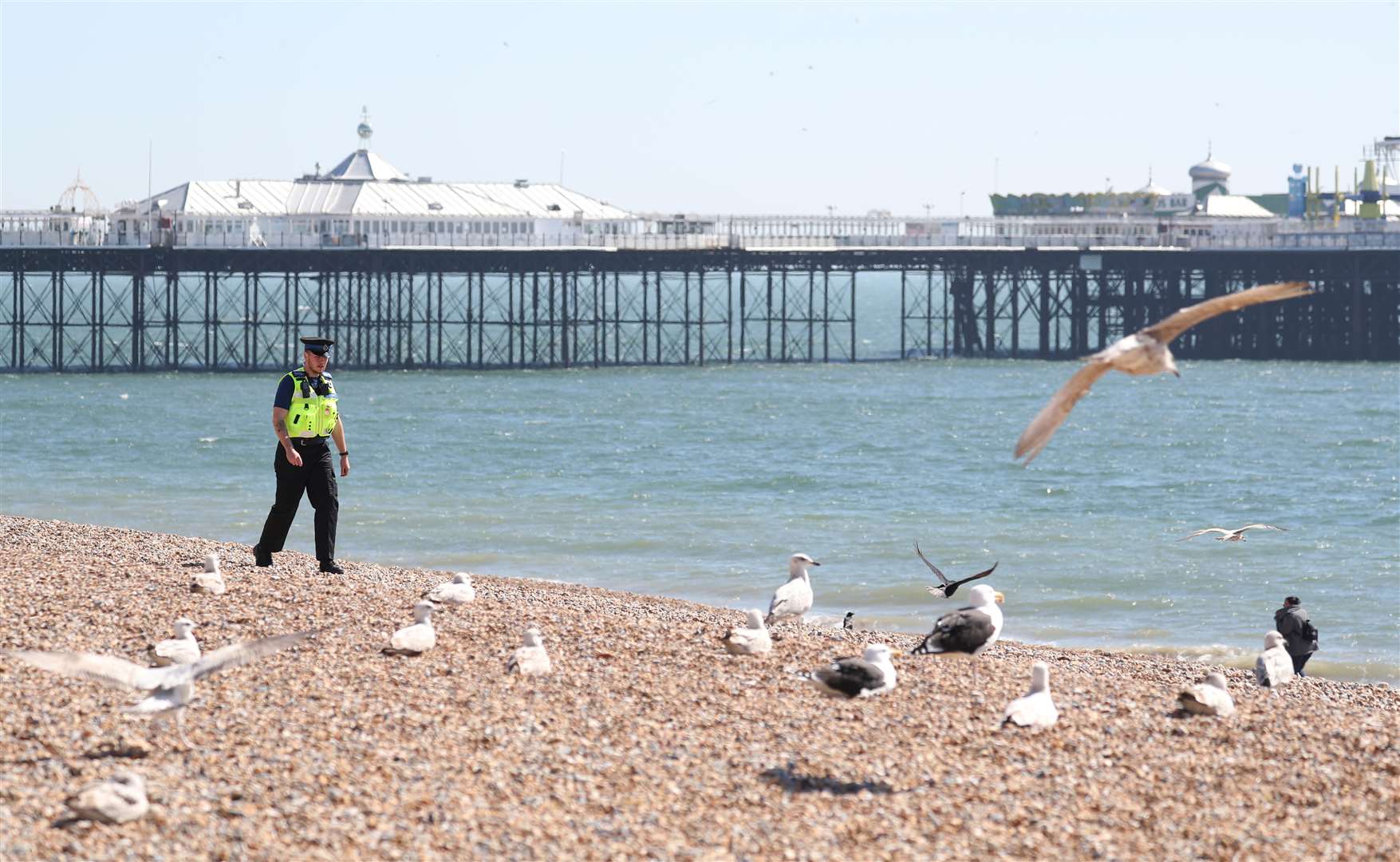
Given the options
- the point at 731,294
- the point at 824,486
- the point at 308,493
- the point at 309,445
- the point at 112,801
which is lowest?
the point at 824,486

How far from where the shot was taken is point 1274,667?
12.5 m

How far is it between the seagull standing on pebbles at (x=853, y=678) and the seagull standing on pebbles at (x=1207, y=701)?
1.68 metres

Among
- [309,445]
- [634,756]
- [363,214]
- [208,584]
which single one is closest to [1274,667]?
[634,756]

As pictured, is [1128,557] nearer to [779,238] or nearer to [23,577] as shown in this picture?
[23,577]

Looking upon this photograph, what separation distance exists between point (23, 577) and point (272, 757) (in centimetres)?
600

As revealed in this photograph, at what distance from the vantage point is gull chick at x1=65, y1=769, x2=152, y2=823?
7.41 metres

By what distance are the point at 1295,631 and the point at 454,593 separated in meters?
6.01

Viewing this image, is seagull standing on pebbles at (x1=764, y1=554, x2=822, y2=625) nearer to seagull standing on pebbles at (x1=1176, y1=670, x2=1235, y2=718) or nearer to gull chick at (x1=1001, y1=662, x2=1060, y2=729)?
gull chick at (x1=1001, y1=662, x2=1060, y2=729)

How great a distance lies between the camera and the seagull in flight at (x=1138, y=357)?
27.2 feet

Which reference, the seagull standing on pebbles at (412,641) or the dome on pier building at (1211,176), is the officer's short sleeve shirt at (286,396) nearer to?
the seagull standing on pebbles at (412,641)

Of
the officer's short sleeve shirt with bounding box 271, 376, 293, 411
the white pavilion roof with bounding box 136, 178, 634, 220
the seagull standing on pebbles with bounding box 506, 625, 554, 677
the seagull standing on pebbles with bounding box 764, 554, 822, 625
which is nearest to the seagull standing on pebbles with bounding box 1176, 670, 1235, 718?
the seagull standing on pebbles with bounding box 764, 554, 822, 625

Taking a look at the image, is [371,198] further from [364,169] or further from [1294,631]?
[1294,631]

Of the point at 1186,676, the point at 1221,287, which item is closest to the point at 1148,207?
the point at 1221,287

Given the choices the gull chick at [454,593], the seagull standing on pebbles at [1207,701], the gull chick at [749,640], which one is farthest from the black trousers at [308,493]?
the seagull standing on pebbles at [1207,701]
